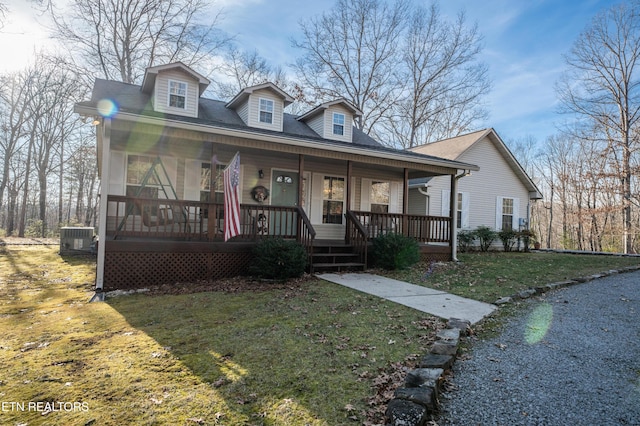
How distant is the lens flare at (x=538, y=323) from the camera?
407cm

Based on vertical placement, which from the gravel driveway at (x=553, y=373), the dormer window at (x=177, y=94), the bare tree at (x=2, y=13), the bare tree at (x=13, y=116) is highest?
the bare tree at (x=13, y=116)

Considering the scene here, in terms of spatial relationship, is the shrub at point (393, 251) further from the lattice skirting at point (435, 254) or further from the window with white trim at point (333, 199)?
the window with white trim at point (333, 199)

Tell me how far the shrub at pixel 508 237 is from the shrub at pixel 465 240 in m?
1.56

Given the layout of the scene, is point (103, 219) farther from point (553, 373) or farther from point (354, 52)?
point (354, 52)

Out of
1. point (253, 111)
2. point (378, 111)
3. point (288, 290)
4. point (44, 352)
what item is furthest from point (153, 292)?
point (378, 111)

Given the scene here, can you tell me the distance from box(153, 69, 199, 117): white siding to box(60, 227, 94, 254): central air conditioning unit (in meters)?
5.95

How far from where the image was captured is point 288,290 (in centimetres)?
652

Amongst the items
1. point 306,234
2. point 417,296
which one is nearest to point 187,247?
point 306,234

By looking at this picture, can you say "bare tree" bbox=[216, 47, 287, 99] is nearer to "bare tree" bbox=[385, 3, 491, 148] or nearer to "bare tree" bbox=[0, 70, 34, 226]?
"bare tree" bbox=[385, 3, 491, 148]

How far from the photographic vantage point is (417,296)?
6.11m

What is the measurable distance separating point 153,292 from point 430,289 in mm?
5136

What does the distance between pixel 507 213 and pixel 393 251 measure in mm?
10373

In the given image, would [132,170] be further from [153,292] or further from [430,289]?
[430,289]

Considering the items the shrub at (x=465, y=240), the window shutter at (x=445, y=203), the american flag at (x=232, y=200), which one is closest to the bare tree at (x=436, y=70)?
the window shutter at (x=445, y=203)
